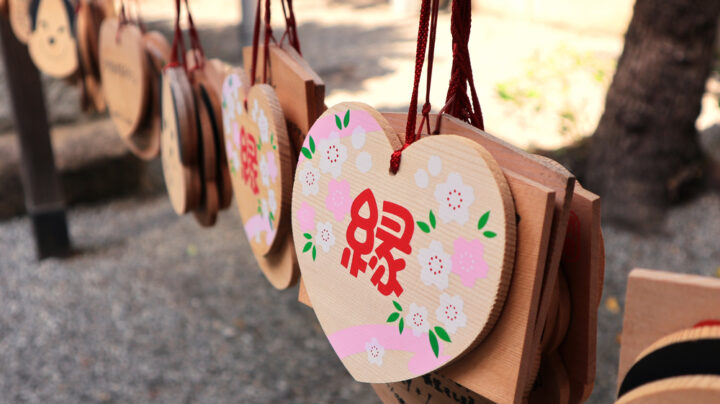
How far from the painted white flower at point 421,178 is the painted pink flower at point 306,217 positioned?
16 centimetres

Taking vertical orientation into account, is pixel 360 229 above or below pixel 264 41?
below

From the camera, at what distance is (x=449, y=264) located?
520mm

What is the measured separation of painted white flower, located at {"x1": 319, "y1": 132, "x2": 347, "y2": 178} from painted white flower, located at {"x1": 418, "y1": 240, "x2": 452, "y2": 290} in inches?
5.2

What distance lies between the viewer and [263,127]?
79cm

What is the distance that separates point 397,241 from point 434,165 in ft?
→ 0.28

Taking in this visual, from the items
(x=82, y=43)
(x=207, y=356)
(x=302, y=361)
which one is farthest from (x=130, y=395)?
(x=82, y=43)

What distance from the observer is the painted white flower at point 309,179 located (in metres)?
0.65

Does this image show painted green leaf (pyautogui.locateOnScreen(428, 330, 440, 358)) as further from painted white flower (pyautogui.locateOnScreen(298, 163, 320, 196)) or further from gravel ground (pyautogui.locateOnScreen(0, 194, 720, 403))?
gravel ground (pyautogui.locateOnScreen(0, 194, 720, 403))

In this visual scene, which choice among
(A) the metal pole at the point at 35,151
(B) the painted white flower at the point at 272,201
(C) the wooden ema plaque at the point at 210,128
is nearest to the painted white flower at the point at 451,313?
(B) the painted white flower at the point at 272,201

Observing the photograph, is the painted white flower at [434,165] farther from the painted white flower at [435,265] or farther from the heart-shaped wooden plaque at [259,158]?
the heart-shaped wooden plaque at [259,158]

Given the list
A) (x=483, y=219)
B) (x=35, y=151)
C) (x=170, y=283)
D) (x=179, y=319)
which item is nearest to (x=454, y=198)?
(x=483, y=219)

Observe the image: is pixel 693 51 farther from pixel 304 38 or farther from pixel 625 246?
pixel 304 38

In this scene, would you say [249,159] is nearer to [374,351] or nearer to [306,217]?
[306,217]

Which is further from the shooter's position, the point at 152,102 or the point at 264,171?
the point at 152,102
